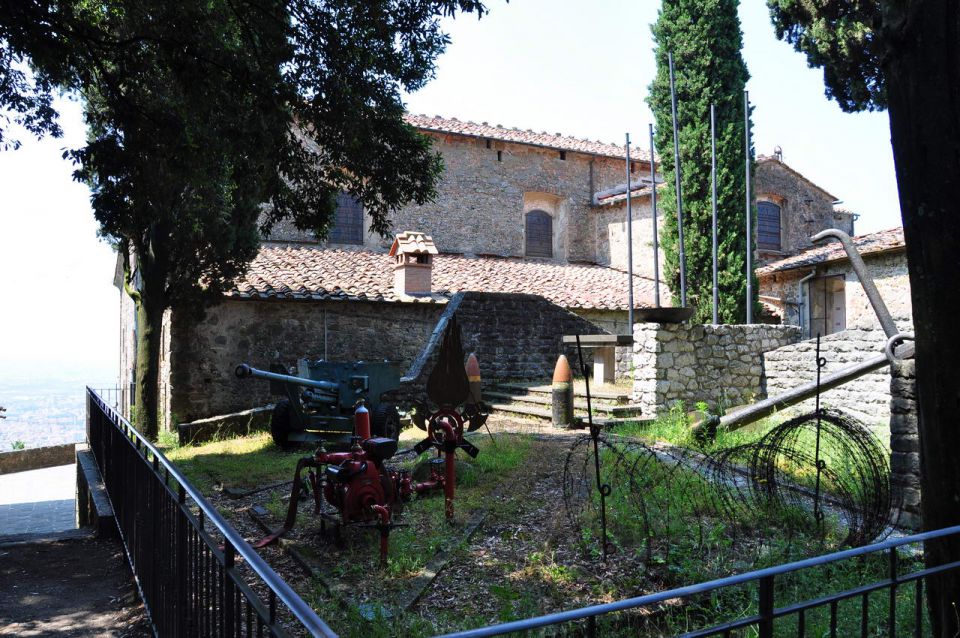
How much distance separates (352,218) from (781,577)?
56.6 ft

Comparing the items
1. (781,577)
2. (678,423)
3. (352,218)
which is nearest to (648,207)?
(352,218)

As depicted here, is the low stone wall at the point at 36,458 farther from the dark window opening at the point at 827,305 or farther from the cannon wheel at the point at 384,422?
the dark window opening at the point at 827,305

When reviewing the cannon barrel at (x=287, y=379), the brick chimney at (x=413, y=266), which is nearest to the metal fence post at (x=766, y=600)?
the cannon barrel at (x=287, y=379)

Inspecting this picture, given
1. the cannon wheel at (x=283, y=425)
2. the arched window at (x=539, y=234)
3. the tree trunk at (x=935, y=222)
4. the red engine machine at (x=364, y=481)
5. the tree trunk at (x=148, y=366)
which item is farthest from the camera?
the arched window at (x=539, y=234)

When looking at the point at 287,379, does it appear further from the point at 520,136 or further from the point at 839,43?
the point at 520,136

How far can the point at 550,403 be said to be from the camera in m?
11.7

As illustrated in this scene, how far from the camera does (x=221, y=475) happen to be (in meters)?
8.36

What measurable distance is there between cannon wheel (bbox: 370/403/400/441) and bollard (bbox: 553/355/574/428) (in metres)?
2.50

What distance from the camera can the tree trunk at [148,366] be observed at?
11.8m

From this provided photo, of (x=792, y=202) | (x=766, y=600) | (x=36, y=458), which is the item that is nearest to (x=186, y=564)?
(x=766, y=600)

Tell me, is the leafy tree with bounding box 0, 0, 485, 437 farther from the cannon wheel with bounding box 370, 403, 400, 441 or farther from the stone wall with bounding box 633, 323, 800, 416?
the stone wall with bounding box 633, 323, 800, 416

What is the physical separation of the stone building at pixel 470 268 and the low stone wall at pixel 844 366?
4.36 m

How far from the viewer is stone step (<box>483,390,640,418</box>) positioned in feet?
34.0

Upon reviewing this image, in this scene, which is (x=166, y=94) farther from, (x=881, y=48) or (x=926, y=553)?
(x=926, y=553)
